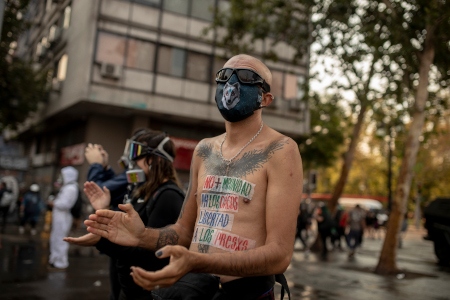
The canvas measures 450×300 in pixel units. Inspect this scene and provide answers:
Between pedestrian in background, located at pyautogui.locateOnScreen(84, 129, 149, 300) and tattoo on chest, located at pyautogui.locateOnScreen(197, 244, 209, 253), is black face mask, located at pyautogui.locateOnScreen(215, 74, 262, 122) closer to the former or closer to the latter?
tattoo on chest, located at pyautogui.locateOnScreen(197, 244, 209, 253)

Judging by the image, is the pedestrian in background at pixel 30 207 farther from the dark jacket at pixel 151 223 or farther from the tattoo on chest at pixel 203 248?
the tattoo on chest at pixel 203 248

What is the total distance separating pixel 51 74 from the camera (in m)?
25.8

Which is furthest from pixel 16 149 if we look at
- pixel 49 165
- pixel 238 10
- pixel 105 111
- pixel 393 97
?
pixel 393 97

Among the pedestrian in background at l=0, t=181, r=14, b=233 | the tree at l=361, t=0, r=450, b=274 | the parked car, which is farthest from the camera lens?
the pedestrian in background at l=0, t=181, r=14, b=233

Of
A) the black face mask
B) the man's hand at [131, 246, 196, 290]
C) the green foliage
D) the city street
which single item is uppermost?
the green foliage

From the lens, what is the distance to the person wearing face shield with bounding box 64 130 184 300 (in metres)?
2.83

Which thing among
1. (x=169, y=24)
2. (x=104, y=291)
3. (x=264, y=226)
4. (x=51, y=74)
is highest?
(x=169, y=24)

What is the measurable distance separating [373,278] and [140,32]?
15486 mm

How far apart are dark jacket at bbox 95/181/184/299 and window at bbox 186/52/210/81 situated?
1993 centimetres

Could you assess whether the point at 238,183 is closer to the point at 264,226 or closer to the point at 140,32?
the point at 264,226

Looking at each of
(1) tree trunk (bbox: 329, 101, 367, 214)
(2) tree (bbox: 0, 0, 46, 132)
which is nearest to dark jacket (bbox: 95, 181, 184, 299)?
(1) tree trunk (bbox: 329, 101, 367, 214)

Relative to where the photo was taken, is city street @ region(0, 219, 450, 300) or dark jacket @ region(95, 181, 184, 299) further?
city street @ region(0, 219, 450, 300)

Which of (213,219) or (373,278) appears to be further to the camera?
(373,278)

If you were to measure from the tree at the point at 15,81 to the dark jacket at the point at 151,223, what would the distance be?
19.3 meters
